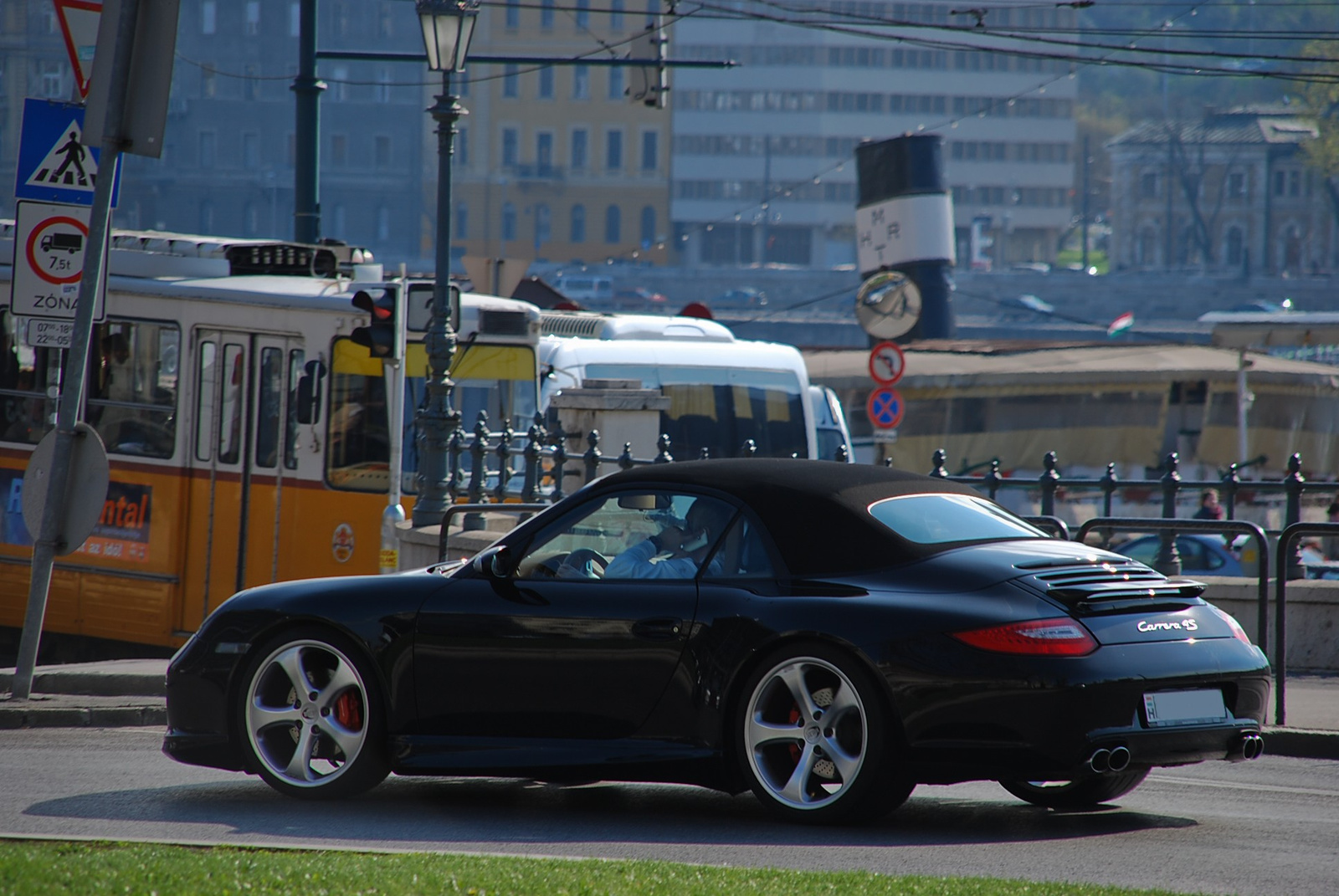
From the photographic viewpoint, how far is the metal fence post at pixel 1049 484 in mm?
11961

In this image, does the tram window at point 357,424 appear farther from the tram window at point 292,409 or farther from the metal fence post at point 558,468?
the metal fence post at point 558,468

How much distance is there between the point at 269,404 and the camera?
48.6ft

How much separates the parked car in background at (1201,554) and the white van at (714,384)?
5.23 m

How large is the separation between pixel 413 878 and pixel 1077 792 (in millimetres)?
2816

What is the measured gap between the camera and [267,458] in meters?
14.8

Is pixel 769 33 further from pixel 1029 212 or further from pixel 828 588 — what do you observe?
pixel 828 588

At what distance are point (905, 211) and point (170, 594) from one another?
68.8ft

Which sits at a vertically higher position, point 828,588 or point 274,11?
point 274,11

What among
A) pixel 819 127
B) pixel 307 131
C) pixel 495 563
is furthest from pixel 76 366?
pixel 819 127

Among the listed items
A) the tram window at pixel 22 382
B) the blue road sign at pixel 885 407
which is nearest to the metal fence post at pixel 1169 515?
the tram window at pixel 22 382

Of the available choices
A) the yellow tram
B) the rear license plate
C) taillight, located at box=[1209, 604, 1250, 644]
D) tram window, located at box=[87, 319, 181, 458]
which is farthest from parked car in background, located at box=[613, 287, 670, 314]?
the rear license plate

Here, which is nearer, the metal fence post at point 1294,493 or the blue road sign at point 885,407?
the metal fence post at point 1294,493

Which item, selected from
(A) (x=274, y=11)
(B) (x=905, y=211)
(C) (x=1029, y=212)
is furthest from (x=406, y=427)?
(C) (x=1029, y=212)

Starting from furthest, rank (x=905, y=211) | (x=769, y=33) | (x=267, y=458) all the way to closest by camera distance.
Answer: (x=769, y=33) → (x=905, y=211) → (x=267, y=458)
